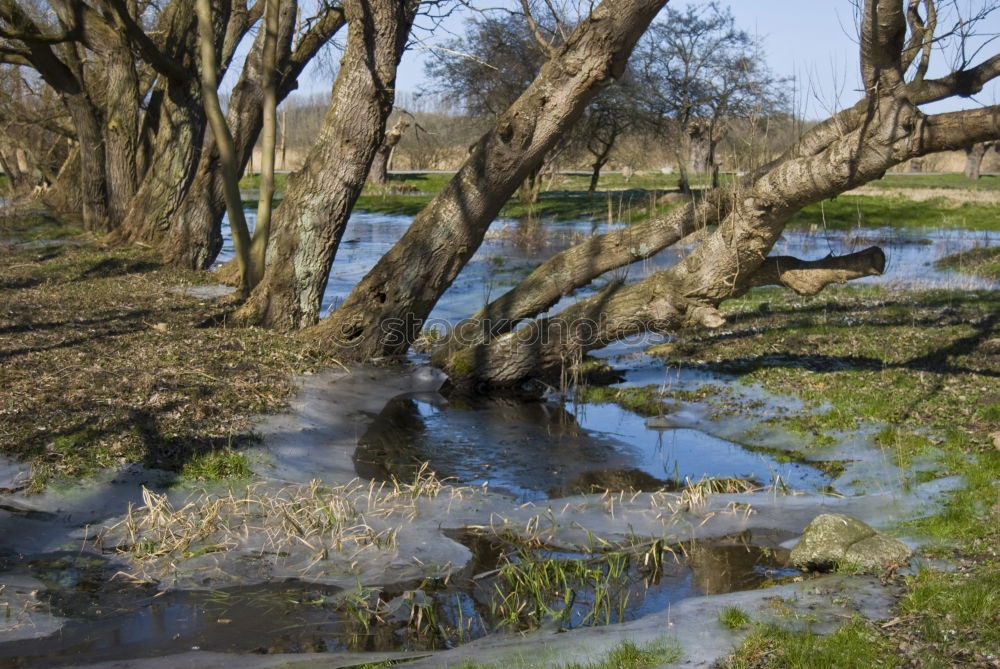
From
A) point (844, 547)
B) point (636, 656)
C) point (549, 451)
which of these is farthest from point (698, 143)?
point (636, 656)

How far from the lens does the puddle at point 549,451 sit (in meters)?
8.41

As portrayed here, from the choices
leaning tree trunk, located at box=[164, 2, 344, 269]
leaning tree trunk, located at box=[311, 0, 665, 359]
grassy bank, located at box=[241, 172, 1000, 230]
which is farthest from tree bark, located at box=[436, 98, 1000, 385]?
grassy bank, located at box=[241, 172, 1000, 230]

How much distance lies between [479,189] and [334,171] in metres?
1.97

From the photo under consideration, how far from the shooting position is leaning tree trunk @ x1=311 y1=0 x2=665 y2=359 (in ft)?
31.5

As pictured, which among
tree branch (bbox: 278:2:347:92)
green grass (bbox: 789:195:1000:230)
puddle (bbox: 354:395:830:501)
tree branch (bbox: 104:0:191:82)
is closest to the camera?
puddle (bbox: 354:395:830:501)

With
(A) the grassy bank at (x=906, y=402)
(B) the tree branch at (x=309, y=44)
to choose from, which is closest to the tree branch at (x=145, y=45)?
(B) the tree branch at (x=309, y=44)

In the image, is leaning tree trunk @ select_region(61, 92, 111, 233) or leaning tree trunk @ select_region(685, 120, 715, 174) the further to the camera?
leaning tree trunk @ select_region(685, 120, 715, 174)

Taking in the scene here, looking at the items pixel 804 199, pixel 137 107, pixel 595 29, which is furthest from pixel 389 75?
pixel 137 107

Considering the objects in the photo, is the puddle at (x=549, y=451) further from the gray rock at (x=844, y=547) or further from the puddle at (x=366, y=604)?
the gray rock at (x=844, y=547)

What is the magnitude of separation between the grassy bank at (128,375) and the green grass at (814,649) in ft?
14.5

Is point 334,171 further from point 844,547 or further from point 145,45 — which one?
point 844,547

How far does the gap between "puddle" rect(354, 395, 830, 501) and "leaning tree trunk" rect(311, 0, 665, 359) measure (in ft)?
3.64

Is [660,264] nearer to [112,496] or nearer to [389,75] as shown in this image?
[389,75]

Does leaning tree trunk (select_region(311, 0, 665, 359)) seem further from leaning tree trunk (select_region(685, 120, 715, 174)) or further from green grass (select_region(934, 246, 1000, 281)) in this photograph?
leaning tree trunk (select_region(685, 120, 715, 174))
